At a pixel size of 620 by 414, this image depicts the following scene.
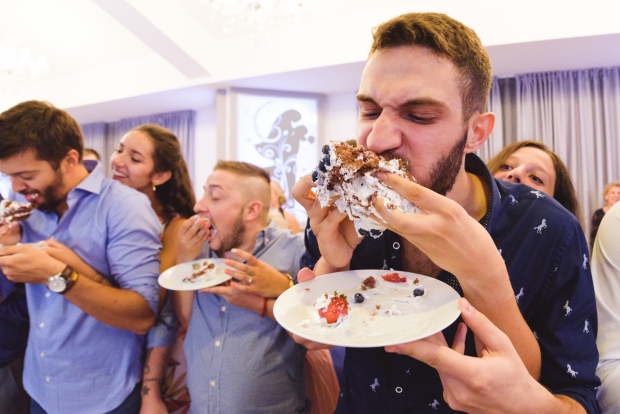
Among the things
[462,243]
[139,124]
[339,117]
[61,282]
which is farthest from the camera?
[139,124]

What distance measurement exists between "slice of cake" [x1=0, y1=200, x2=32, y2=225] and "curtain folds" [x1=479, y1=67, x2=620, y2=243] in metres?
5.94

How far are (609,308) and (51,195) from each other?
2307 mm

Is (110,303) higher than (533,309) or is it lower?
lower

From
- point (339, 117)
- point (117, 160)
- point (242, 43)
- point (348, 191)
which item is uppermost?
point (242, 43)

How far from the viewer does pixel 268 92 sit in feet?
22.8

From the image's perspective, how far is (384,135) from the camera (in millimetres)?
1039

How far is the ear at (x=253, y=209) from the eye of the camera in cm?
218

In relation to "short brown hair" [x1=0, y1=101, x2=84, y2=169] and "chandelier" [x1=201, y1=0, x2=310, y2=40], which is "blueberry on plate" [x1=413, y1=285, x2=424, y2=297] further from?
"chandelier" [x1=201, y1=0, x2=310, y2=40]

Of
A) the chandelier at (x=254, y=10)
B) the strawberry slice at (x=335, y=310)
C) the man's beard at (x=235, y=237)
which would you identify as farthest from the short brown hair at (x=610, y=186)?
the strawberry slice at (x=335, y=310)

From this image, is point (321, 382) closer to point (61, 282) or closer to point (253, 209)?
point (253, 209)

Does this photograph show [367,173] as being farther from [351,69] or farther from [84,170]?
[351,69]

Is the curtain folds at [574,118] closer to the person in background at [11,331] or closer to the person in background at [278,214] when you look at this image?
the person in background at [278,214]

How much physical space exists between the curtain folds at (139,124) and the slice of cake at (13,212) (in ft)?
20.1

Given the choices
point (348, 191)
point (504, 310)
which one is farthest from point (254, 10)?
point (504, 310)
